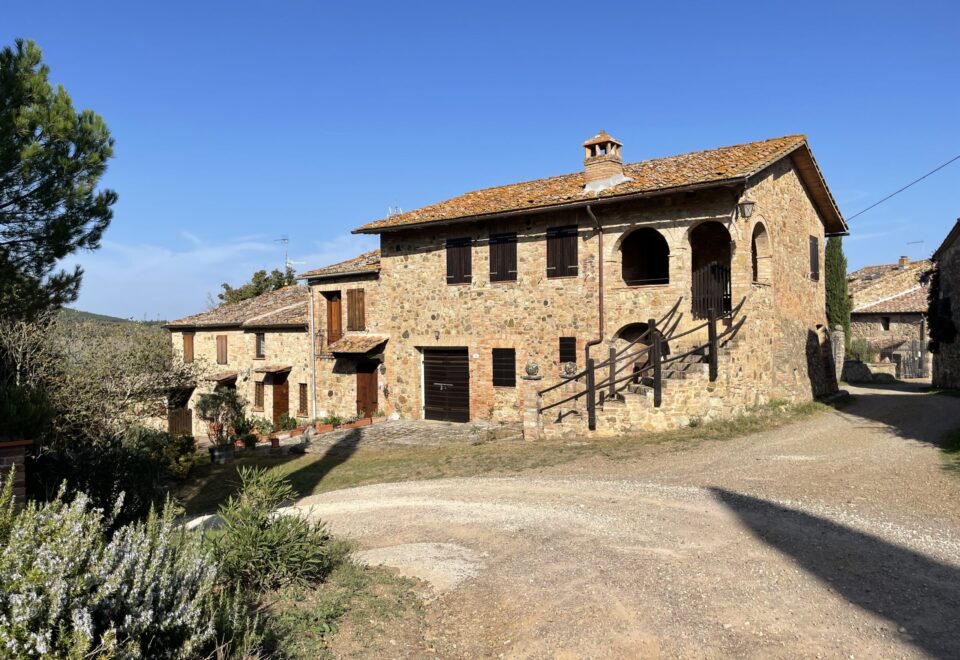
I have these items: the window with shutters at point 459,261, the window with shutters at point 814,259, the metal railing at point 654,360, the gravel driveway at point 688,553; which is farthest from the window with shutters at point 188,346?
the window with shutters at point 814,259

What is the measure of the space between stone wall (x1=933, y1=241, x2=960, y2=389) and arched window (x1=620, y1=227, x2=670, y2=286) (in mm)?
11292

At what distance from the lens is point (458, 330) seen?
18531 mm

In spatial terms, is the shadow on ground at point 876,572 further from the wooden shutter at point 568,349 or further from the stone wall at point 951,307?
the stone wall at point 951,307

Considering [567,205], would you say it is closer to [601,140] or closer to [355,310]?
[601,140]

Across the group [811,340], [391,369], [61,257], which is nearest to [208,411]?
[391,369]

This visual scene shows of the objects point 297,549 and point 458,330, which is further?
point 458,330

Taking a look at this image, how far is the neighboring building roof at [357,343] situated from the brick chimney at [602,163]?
321 inches

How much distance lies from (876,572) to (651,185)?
11.1m

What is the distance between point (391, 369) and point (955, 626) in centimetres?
1689

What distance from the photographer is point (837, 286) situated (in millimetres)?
31516

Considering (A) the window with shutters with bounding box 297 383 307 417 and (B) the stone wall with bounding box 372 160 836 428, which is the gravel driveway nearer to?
(B) the stone wall with bounding box 372 160 836 428

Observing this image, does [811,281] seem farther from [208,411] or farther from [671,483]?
[208,411]

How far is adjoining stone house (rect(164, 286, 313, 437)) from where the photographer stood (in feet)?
74.4

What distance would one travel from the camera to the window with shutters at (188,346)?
89.2 feet
